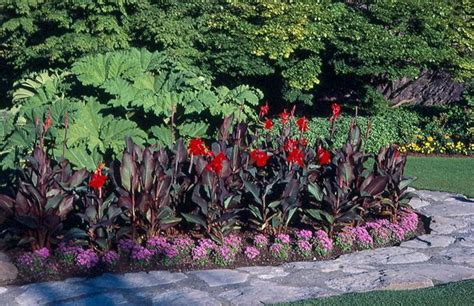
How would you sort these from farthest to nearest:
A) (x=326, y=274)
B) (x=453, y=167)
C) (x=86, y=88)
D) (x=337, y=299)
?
(x=453, y=167), (x=86, y=88), (x=326, y=274), (x=337, y=299)

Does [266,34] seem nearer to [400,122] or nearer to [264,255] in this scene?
[400,122]

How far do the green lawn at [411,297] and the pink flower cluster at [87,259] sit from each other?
1660 millimetres

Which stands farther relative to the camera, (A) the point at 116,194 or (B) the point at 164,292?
(A) the point at 116,194

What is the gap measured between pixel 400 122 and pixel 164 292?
9.43 m

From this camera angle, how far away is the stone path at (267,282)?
567 centimetres

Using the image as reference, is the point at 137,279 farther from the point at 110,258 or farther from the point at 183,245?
the point at 183,245

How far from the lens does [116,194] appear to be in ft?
21.9

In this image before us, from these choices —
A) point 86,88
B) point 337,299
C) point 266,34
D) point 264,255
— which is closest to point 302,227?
point 264,255

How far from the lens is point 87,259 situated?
6.23m

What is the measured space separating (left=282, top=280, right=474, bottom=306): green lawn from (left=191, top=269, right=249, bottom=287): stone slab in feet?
2.38

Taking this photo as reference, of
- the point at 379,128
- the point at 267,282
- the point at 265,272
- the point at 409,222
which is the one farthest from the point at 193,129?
the point at 379,128

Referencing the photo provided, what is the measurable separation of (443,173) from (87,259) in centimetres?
661

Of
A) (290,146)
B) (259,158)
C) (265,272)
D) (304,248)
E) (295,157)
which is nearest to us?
(265,272)

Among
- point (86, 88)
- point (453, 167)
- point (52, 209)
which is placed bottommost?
point (453, 167)
